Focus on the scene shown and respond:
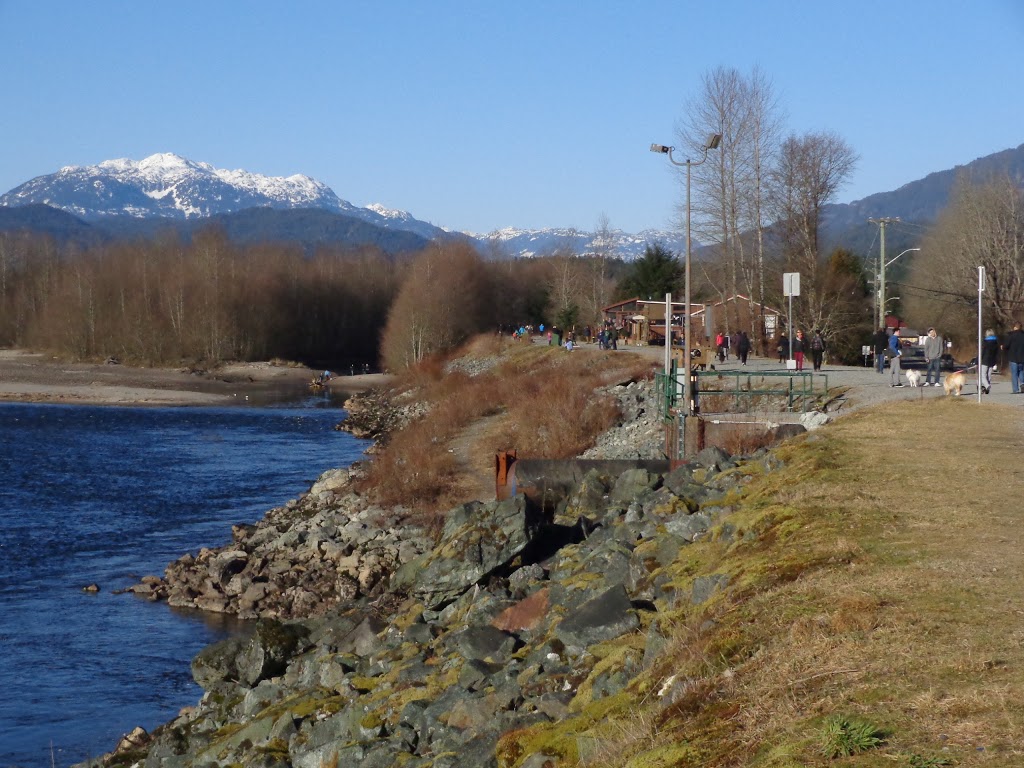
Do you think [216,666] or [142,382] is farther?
[142,382]

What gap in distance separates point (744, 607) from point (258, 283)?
11053cm

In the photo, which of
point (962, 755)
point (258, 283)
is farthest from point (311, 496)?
point (258, 283)

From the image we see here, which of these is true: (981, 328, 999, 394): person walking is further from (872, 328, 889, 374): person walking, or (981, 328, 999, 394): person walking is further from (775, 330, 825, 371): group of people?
(775, 330, 825, 371): group of people

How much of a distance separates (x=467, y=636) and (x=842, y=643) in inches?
235

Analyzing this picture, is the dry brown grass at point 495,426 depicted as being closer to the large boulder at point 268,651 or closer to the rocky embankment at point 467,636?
the rocky embankment at point 467,636

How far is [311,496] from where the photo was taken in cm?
3397

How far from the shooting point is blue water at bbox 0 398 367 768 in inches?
702

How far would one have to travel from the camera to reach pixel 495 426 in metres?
44.7

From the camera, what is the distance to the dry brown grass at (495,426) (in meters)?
32.8

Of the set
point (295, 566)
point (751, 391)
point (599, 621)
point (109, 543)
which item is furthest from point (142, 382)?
point (599, 621)

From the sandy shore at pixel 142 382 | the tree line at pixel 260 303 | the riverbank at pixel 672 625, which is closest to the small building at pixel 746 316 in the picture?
the tree line at pixel 260 303

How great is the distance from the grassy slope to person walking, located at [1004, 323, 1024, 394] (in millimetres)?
14674

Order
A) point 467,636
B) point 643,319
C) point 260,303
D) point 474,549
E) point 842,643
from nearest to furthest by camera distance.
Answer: point 842,643, point 467,636, point 474,549, point 643,319, point 260,303

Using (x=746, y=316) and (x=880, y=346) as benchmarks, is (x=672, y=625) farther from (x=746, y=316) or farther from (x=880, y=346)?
(x=746, y=316)
